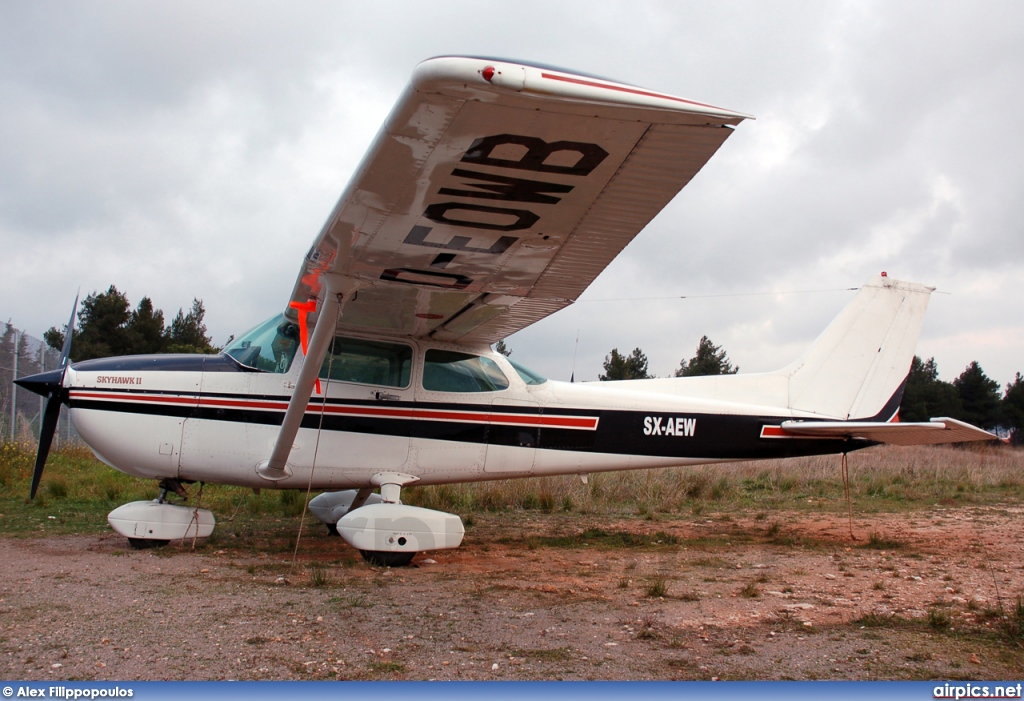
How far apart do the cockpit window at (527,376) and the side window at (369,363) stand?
1.09 m

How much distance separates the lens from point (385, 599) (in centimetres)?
437

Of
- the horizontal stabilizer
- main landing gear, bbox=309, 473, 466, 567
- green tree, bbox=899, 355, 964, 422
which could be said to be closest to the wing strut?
main landing gear, bbox=309, 473, 466, 567

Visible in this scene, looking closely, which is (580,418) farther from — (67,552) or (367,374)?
(67,552)

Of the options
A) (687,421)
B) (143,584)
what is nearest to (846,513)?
(687,421)

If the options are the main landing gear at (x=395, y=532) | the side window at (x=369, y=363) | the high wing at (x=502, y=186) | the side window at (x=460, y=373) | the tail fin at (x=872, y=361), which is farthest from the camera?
the tail fin at (x=872, y=361)

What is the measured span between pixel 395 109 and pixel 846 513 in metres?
8.44

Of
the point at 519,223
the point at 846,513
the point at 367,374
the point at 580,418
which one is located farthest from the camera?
the point at 846,513

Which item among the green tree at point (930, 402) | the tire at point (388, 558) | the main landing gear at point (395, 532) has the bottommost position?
the tire at point (388, 558)

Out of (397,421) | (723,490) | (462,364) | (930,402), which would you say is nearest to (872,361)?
(462,364)

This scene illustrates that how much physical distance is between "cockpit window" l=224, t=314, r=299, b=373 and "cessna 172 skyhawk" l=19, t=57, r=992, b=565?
0.02 metres

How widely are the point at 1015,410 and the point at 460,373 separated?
47211 millimetres

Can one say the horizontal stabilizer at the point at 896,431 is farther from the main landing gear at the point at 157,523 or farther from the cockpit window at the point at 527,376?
the main landing gear at the point at 157,523

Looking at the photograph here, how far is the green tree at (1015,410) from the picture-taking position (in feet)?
137

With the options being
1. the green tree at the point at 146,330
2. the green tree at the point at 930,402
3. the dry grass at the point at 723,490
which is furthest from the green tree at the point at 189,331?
the green tree at the point at 930,402
